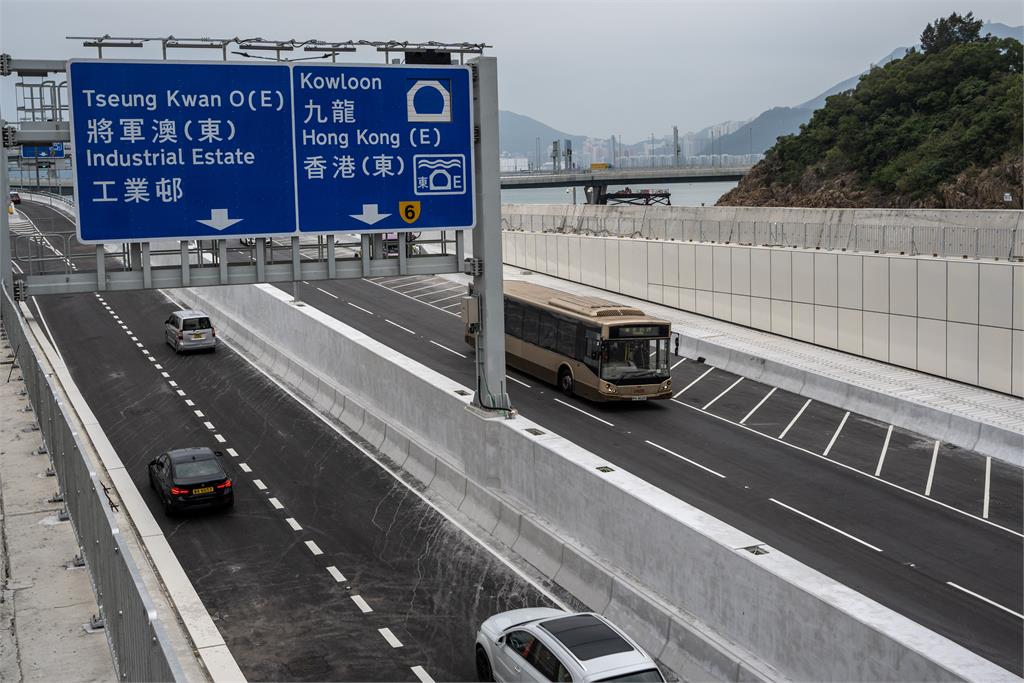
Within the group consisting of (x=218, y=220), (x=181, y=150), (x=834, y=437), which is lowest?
(x=834, y=437)

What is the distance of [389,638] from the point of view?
1641 centimetres

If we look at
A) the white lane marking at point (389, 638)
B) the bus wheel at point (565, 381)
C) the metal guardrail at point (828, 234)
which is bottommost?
the white lane marking at point (389, 638)

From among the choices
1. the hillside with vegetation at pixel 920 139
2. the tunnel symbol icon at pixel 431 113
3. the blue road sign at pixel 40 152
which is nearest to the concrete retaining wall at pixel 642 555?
the tunnel symbol icon at pixel 431 113

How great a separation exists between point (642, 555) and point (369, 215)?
8.58 meters

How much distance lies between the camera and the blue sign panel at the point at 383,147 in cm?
2008

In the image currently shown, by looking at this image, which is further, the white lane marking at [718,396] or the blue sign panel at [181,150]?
the white lane marking at [718,396]

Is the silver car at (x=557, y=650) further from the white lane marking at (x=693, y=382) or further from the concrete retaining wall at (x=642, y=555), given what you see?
the white lane marking at (x=693, y=382)

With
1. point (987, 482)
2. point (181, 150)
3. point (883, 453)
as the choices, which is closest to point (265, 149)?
point (181, 150)

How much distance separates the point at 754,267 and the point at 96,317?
2739cm

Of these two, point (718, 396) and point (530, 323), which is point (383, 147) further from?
point (718, 396)

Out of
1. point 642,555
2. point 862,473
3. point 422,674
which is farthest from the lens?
point 862,473

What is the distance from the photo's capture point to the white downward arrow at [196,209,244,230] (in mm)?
19328

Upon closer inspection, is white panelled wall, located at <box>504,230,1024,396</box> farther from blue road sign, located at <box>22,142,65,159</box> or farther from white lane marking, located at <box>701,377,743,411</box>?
blue road sign, located at <box>22,142,65,159</box>

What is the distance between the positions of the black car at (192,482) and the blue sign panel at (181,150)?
545 cm
